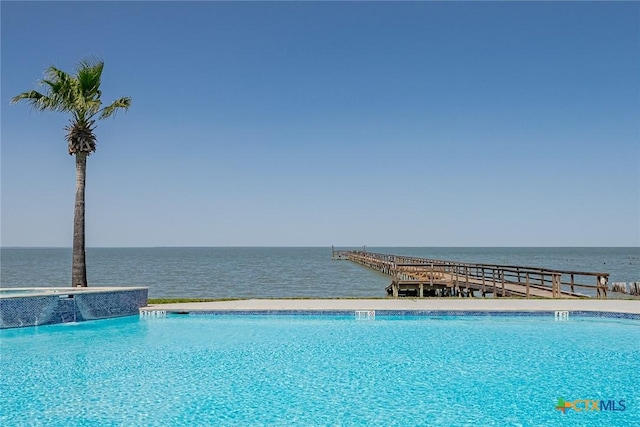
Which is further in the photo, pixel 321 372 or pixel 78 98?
pixel 78 98

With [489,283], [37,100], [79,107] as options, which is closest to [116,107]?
[79,107]

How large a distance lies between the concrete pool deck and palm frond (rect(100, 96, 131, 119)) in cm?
632

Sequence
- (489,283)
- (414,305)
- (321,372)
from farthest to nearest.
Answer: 1. (489,283)
2. (414,305)
3. (321,372)

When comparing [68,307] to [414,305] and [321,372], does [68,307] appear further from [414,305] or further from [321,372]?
[414,305]

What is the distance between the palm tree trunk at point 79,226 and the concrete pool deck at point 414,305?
2.81 m

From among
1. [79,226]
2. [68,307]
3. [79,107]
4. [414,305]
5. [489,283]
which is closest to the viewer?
[68,307]

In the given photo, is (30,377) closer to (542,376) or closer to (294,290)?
(542,376)

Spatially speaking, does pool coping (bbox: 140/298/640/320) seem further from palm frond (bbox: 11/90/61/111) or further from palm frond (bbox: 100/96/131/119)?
palm frond (bbox: 11/90/61/111)

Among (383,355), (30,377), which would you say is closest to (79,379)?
(30,377)

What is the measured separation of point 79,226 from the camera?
15703mm

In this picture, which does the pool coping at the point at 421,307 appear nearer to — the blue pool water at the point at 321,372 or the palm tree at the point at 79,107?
the blue pool water at the point at 321,372

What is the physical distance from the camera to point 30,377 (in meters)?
8.11

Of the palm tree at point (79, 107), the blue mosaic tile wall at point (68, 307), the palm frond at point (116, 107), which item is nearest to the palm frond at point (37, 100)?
the palm tree at point (79, 107)

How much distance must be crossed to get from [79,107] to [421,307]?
471 inches
